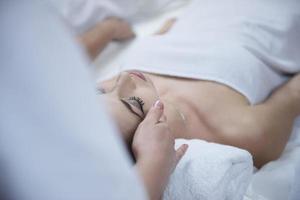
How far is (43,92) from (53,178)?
0.07 meters

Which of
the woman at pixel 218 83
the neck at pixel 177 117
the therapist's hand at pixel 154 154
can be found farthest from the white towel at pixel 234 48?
the therapist's hand at pixel 154 154

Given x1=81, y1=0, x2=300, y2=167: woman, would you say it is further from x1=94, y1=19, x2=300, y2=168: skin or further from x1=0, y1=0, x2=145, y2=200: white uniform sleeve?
x1=0, y1=0, x2=145, y2=200: white uniform sleeve

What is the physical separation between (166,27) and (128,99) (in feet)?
1.75

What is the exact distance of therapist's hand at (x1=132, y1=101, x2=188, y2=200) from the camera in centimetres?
53

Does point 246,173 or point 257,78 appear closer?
point 246,173

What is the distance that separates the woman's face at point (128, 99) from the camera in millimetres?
665

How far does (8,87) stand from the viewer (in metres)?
0.30

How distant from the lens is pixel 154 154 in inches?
21.7

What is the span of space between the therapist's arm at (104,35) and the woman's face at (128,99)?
32 centimetres

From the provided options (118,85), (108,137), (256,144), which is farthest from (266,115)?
(108,137)

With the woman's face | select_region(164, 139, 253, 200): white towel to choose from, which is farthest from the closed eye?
select_region(164, 139, 253, 200): white towel

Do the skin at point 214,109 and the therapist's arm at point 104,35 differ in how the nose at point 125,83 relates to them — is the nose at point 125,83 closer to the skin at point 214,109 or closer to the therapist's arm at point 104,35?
the skin at point 214,109

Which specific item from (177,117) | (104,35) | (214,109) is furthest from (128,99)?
(104,35)

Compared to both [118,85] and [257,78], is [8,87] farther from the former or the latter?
[257,78]
